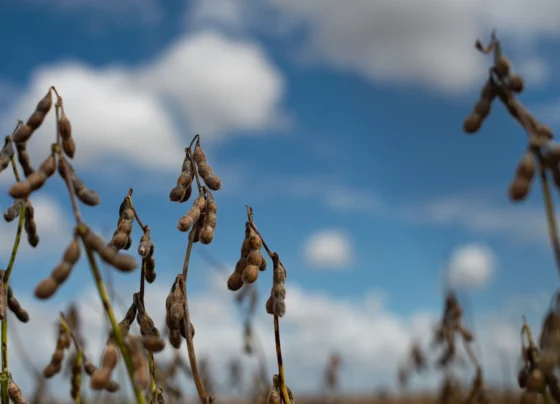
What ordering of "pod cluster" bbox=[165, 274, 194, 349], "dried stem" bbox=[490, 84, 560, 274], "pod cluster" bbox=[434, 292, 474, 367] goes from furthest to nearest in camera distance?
"pod cluster" bbox=[434, 292, 474, 367] → "pod cluster" bbox=[165, 274, 194, 349] → "dried stem" bbox=[490, 84, 560, 274]

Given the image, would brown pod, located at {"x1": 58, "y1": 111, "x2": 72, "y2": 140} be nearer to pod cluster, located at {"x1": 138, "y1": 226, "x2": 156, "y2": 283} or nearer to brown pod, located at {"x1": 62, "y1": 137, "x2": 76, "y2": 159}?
brown pod, located at {"x1": 62, "y1": 137, "x2": 76, "y2": 159}

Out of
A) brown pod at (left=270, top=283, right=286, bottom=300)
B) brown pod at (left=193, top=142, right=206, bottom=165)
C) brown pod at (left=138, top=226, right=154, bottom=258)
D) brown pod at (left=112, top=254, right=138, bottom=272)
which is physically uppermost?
brown pod at (left=193, top=142, right=206, bottom=165)

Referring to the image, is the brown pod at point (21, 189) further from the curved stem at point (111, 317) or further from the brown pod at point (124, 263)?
the brown pod at point (124, 263)

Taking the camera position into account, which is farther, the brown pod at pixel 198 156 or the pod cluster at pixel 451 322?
the pod cluster at pixel 451 322

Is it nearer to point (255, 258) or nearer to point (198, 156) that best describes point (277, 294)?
point (255, 258)

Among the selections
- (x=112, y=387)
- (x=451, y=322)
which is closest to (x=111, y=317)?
(x=112, y=387)

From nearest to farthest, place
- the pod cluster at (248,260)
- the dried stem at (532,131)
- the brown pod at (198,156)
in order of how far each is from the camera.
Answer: the dried stem at (532,131) < the pod cluster at (248,260) < the brown pod at (198,156)

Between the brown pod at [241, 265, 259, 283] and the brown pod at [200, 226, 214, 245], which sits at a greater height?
the brown pod at [200, 226, 214, 245]

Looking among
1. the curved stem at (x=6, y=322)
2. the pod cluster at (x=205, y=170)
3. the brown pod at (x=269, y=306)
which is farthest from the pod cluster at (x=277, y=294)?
the curved stem at (x=6, y=322)

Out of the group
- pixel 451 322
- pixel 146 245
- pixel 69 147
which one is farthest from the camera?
pixel 451 322

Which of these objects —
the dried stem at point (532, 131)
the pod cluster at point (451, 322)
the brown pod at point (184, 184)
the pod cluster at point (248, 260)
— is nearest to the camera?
the dried stem at point (532, 131)

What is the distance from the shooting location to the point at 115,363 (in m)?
2.41

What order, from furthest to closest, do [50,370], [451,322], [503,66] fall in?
[451,322], [50,370], [503,66]

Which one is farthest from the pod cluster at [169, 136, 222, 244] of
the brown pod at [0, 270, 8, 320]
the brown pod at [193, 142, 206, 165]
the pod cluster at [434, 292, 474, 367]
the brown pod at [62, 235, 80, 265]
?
the pod cluster at [434, 292, 474, 367]
